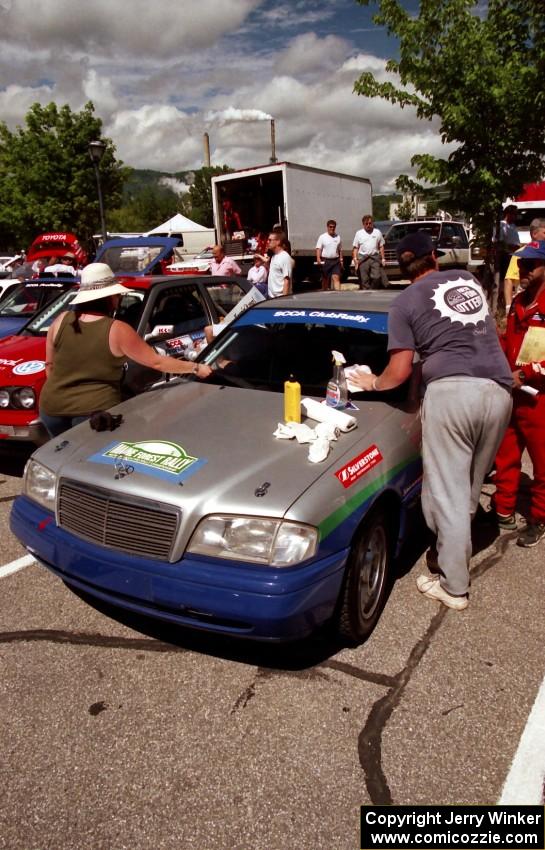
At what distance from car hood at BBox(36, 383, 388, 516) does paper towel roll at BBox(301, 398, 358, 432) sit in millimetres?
43

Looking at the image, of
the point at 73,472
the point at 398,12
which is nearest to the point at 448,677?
the point at 73,472

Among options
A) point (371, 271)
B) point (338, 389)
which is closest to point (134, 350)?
point (338, 389)

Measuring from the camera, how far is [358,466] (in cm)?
280

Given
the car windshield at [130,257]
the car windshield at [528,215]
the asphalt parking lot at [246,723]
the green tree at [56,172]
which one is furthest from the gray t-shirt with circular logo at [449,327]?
the green tree at [56,172]

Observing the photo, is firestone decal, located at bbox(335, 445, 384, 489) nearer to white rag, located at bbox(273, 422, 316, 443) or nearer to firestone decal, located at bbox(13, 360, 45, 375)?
white rag, located at bbox(273, 422, 316, 443)

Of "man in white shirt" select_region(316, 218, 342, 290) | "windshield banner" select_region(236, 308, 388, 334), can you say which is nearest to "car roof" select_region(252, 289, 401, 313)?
"windshield banner" select_region(236, 308, 388, 334)

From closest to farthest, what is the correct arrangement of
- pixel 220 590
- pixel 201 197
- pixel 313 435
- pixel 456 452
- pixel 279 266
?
pixel 220 590 → pixel 313 435 → pixel 456 452 → pixel 279 266 → pixel 201 197

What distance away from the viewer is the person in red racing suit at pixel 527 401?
3.65 metres

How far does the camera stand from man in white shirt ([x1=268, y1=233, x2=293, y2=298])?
899 centimetres

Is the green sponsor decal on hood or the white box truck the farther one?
the white box truck

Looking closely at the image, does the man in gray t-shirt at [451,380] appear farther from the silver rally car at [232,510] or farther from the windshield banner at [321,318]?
the windshield banner at [321,318]

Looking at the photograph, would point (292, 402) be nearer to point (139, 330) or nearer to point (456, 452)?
point (456, 452)

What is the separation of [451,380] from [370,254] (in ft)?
35.2

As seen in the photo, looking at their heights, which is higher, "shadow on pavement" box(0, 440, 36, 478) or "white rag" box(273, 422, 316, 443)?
"white rag" box(273, 422, 316, 443)
